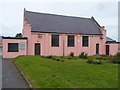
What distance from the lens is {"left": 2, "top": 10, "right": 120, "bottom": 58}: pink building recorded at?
22522 millimetres

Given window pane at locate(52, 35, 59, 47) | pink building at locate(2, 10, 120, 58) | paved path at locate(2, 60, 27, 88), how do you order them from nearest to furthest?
paved path at locate(2, 60, 27, 88)
pink building at locate(2, 10, 120, 58)
window pane at locate(52, 35, 59, 47)

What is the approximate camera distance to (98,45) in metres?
28.7

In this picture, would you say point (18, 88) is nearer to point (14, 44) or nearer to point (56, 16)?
point (14, 44)

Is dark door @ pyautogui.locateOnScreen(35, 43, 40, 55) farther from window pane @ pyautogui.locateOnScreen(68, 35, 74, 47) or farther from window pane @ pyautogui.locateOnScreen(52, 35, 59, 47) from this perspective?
window pane @ pyautogui.locateOnScreen(68, 35, 74, 47)

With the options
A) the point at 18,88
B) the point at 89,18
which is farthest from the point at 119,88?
the point at 89,18

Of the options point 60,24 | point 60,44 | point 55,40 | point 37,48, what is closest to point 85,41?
point 60,44

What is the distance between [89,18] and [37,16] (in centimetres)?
1405

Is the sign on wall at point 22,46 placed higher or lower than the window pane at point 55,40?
lower

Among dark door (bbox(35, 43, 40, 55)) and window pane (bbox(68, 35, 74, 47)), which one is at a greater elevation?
window pane (bbox(68, 35, 74, 47))

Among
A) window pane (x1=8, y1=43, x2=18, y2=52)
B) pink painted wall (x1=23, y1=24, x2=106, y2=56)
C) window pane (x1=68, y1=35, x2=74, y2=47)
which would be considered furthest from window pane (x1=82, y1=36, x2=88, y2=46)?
window pane (x1=8, y1=43, x2=18, y2=52)

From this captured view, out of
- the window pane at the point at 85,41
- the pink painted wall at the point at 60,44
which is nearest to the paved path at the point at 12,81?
the pink painted wall at the point at 60,44

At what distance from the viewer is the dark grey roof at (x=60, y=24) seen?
82.3 ft

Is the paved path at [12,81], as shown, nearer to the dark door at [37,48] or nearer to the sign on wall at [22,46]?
the sign on wall at [22,46]

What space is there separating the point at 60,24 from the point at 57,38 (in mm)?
4127
